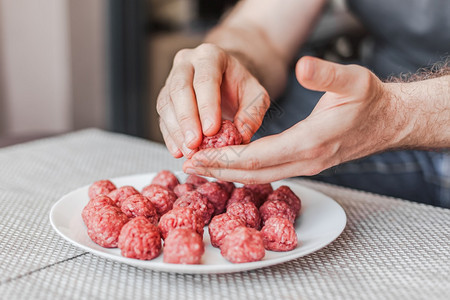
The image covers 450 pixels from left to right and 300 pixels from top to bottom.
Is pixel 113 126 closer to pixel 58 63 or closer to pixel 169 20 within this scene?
pixel 58 63

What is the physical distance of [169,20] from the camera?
11.1 feet

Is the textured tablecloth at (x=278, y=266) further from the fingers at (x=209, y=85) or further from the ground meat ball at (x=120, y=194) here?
the fingers at (x=209, y=85)

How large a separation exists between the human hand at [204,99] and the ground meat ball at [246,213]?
0.12 m

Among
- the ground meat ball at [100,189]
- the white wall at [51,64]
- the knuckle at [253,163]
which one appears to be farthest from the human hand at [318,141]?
the white wall at [51,64]

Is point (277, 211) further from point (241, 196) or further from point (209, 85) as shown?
point (209, 85)

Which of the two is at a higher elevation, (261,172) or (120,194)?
(261,172)

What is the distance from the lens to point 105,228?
2.49 ft

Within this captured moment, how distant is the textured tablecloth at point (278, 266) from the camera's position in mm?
689

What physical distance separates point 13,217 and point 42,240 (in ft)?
0.46

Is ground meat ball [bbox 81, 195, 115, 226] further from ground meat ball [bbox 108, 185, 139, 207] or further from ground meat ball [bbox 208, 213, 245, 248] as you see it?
ground meat ball [bbox 208, 213, 245, 248]

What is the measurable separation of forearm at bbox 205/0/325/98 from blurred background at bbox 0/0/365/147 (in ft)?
3.05

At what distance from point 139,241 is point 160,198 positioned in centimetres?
19

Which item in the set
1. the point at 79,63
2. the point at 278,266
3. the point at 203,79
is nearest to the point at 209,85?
the point at 203,79

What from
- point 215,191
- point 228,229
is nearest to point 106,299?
point 228,229
